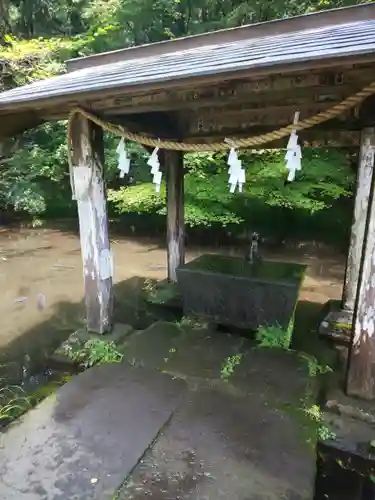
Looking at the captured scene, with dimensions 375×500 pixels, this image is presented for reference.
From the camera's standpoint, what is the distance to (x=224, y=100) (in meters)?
3.15

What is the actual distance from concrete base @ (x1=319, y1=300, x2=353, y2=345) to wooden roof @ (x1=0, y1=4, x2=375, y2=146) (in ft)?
7.72

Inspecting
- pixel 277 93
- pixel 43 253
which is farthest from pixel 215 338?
pixel 43 253

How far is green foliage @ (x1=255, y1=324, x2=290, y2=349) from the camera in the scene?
412 cm

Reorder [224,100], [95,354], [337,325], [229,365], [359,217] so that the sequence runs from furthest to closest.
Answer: [337,325] < [359,217] < [95,354] < [229,365] < [224,100]

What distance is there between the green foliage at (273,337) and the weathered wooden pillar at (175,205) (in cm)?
227

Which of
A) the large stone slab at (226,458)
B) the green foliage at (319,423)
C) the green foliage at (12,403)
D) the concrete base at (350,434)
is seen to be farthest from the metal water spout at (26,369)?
the concrete base at (350,434)

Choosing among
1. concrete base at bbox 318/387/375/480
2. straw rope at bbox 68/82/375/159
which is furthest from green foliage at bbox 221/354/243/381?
straw rope at bbox 68/82/375/159

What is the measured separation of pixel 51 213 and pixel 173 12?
28.5 ft

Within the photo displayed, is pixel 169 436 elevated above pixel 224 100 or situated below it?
below

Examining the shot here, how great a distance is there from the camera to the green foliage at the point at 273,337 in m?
4.12

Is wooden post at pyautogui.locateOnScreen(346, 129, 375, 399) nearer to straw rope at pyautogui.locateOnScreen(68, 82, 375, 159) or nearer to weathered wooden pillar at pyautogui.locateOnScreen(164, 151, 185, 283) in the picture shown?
straw rope at pyautogui.locateOnScreen(68, 82, 375, 159)

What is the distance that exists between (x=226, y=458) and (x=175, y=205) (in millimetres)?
4195

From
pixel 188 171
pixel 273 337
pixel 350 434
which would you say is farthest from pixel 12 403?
pixel 188 171

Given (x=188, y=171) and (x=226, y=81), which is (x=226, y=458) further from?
(x=188, y=171)
